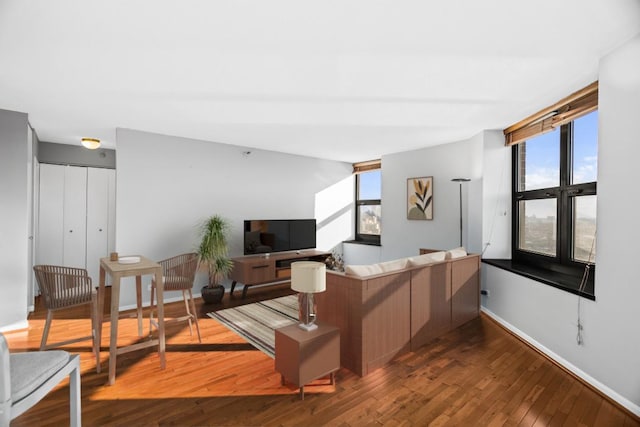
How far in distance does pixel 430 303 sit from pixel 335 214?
3.88 metres

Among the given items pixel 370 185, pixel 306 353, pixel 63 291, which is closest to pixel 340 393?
pixel 306 353

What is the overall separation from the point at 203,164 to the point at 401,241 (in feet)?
12.3

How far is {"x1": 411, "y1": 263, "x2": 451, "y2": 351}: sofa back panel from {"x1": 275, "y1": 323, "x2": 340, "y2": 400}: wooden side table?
1.02 meters

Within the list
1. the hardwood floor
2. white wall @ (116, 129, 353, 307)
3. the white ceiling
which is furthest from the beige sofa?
white wall @ (116, 129, 353, 307)

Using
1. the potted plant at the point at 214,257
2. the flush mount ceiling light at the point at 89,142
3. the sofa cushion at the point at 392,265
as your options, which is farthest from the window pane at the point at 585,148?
the flush mount ceiling light at the point at 89,142

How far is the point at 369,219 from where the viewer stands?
23.3 feet

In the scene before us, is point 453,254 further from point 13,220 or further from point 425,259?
point 13,220

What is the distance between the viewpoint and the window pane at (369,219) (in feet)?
22.7

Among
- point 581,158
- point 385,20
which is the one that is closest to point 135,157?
point 385,20

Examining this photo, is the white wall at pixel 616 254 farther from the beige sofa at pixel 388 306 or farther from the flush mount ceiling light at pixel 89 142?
the flush mount ceiling light at pixel 89 142

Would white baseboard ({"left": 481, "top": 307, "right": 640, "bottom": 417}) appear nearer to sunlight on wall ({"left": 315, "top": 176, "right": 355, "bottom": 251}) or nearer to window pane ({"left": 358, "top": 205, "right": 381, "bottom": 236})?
window pane ({"left": 358, "top": 205, "right": 381, "bottom": 236})

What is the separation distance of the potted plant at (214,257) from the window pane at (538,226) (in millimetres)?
4152

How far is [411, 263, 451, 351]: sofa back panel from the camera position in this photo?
3.13 meters

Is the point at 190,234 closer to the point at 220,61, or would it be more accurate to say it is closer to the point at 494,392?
the point at 220,61
